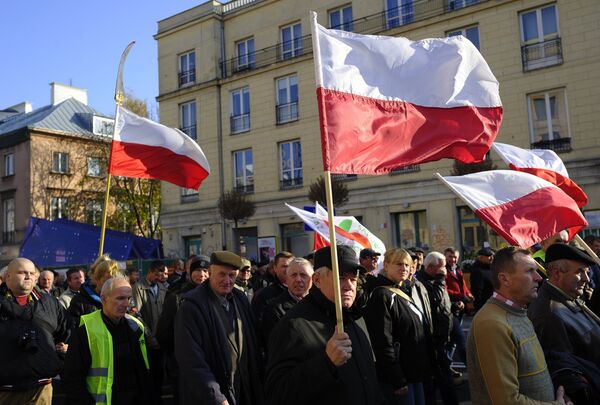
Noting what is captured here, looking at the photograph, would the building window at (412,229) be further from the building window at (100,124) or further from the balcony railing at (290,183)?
the building window at (100,124)

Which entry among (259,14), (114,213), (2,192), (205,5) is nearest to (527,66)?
(259,14)

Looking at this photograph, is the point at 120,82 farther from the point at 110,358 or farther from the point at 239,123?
the point at 239,123

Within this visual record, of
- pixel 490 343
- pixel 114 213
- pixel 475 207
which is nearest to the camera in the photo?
pixel 490 343

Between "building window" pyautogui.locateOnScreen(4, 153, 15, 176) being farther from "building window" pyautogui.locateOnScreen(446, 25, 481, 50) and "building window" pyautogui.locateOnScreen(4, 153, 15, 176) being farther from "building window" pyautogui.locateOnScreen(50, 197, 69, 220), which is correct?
"building window" pyautogui.locateOnScreen(446, 25, 481, 50)

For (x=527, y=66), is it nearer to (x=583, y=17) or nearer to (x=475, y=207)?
(x=583, y=17)

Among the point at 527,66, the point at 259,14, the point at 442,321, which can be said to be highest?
the point at 259,14

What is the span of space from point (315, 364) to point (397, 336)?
2462mm

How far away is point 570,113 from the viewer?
20016mm

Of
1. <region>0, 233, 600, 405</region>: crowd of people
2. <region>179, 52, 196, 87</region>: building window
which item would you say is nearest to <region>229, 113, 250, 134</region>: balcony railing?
<region>179, 52, 196, 87</region>: building window

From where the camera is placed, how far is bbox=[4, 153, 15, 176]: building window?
125 feet

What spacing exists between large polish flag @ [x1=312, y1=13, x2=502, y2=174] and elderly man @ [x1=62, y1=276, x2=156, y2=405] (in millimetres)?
2091

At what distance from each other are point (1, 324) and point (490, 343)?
12.8 ft

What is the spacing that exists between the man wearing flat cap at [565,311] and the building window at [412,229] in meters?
18.8

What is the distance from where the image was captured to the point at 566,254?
164 inches
